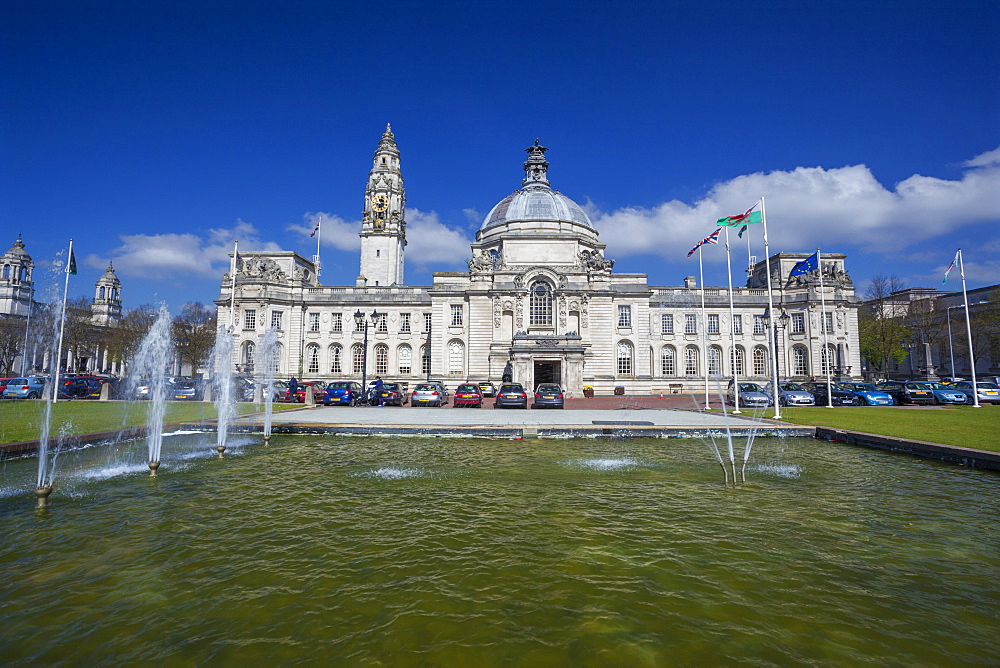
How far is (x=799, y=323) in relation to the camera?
52.0 meters

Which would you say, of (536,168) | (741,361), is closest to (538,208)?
(536,168)

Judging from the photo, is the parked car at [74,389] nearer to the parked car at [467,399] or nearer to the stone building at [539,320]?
the stone building at [539,320]

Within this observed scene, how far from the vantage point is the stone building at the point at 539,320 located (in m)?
46.5

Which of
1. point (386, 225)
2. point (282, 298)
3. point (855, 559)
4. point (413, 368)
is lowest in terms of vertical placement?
point (855, 559)

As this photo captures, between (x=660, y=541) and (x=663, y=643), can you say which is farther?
(x=660, y=541)

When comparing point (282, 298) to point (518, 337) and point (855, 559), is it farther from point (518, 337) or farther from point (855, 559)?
point (855, 559)

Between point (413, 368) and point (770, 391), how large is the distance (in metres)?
34.9

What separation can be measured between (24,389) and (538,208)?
5001cm

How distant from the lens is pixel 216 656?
4012mm

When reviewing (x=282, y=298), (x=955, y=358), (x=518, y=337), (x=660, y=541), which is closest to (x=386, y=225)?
(x=282, y=298)

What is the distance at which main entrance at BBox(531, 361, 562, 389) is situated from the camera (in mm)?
44625

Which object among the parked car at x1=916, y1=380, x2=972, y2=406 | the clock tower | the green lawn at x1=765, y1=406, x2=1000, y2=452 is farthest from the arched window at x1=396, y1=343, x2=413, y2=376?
the parked car at x1=916, y1=380, x2=972, y2=406

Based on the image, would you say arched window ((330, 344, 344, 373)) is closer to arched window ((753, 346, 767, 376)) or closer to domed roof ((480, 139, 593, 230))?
domed roof ((480, 139, 593, 230))

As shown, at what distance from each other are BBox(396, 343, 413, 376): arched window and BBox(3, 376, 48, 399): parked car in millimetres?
28800
